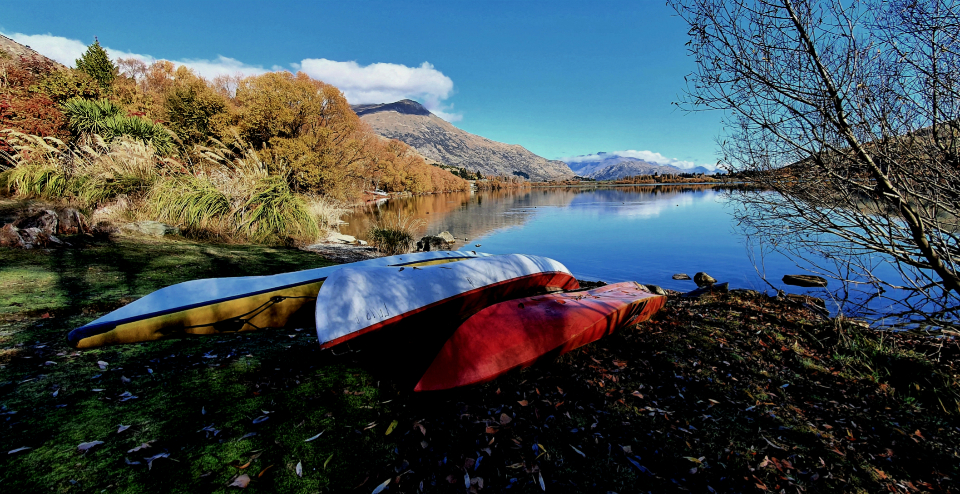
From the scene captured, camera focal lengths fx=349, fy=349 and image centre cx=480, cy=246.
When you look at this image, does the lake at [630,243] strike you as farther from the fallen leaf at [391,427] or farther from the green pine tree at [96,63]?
the green pine tree at [96,63]

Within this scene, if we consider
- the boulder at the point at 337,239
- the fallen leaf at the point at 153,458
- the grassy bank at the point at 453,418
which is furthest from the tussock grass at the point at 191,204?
the fallen leaf at the point at 153,458

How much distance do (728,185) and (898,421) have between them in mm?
3469

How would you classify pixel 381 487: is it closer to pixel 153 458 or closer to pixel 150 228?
pixel 153 458

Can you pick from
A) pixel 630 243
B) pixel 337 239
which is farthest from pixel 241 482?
pixel 630 243

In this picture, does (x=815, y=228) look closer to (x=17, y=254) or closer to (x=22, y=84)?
(x=17, y=254)

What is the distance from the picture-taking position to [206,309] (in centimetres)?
418

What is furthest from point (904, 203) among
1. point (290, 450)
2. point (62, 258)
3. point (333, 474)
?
point (62, 258)

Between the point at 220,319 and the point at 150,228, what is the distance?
6.87 m

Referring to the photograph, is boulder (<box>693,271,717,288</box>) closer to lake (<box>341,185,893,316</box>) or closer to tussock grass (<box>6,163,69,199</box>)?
lake (<box>341,185,893,316</box>)

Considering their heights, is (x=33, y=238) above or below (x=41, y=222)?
below

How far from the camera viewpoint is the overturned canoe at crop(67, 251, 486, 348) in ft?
11.6

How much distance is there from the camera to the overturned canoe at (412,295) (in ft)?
13.5

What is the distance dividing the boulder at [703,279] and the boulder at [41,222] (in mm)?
16279

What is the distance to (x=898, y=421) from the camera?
132 inches
